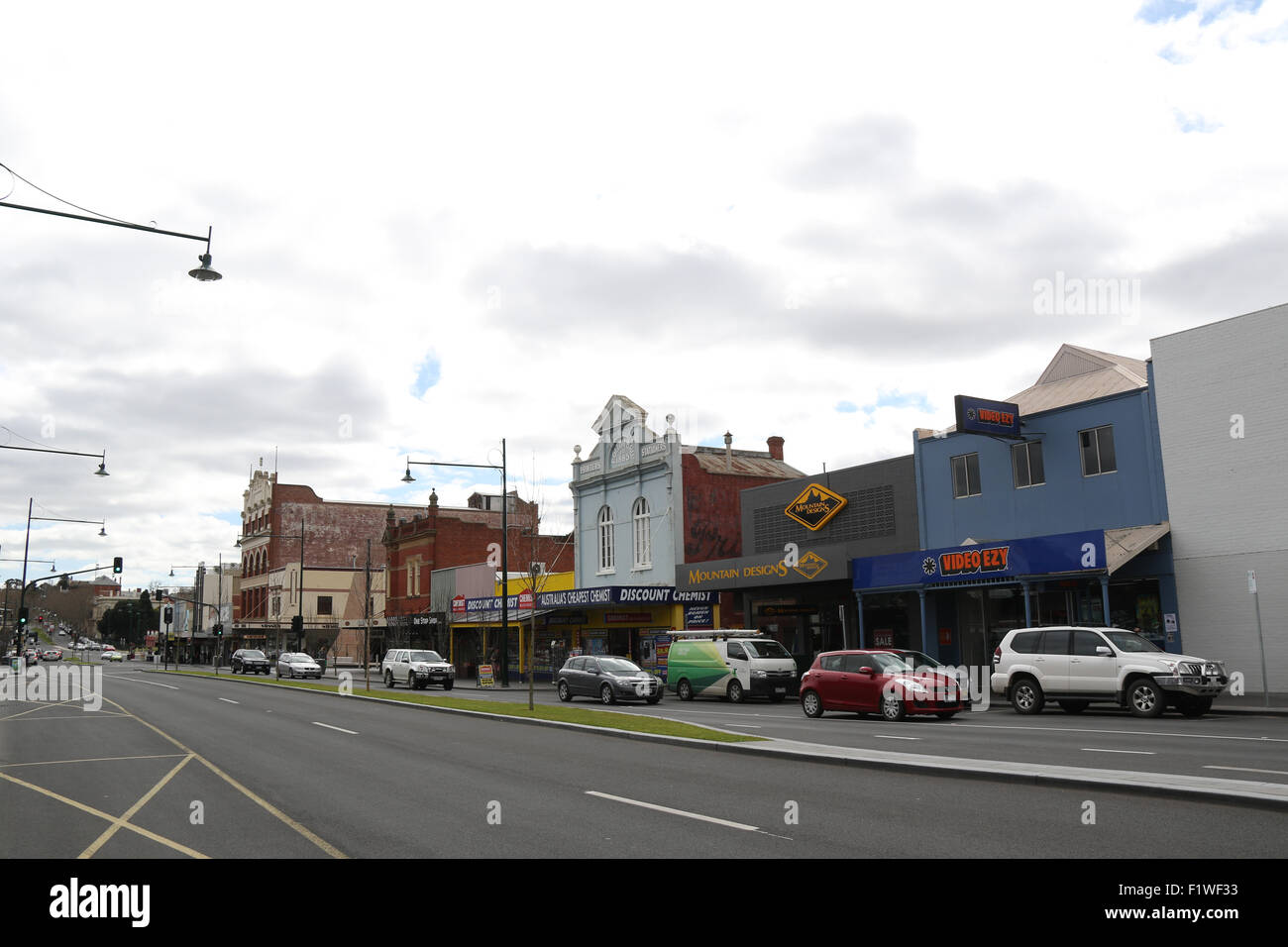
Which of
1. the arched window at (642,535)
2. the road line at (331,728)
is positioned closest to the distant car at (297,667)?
the arched window at (642,535)

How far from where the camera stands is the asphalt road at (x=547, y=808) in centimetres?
801

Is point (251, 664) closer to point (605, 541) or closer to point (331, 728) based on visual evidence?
point (605, 541)

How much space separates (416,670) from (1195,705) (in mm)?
27883

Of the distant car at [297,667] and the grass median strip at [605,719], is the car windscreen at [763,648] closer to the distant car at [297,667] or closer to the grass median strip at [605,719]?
the grass median strip at [605,719]

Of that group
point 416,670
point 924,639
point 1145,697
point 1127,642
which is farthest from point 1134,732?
point 416,670

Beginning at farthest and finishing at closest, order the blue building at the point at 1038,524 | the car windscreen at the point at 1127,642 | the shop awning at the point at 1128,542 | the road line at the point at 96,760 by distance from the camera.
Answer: the blue building at the point at 1038,524 < the shop awning at the point at 1128,542 < the car windscreen at the point at 1127,642 < the road line at the point at 96,760

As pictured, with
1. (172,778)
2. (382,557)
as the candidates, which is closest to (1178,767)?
(172,778)

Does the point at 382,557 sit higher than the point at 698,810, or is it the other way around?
the point at 382,557

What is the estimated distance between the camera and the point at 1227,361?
80.8 feet

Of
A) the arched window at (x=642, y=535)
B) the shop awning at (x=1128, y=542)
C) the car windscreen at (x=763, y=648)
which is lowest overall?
the car windscreen at (x=763, y=648)

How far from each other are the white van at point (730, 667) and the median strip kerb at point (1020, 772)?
471 inches

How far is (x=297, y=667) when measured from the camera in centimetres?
5203
